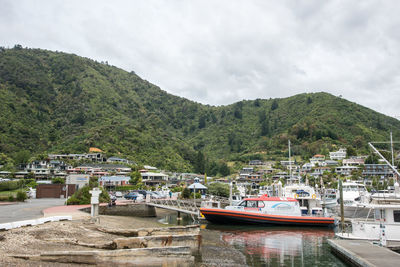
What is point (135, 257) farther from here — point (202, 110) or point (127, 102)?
point (202, 110)

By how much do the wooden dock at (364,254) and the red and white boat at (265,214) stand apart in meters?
10.3

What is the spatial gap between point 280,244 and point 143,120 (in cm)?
11955

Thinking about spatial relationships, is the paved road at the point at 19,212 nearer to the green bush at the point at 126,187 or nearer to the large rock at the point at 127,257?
the large rock at the point at 127,257

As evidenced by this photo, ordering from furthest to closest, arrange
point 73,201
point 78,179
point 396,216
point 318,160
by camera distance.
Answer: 1. point 318,160
2. point 78,179
3. point 73,201
4. point 396,216

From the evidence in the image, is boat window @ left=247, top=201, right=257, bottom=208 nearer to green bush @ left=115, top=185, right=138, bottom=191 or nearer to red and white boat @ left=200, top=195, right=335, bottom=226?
red and white boat @ left=200, top=195, right=335, bottom=226

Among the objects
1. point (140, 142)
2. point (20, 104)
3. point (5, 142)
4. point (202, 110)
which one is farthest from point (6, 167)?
point (202, 110)


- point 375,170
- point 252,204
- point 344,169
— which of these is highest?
point 344,169

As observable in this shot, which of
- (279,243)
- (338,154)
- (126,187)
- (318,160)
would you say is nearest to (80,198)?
(279,243)

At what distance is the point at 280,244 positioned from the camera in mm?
20266

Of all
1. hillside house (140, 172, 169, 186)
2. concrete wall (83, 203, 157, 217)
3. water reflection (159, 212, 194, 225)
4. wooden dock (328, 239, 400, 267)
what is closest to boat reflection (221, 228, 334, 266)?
wooden dock (328, 239, 400, 267)

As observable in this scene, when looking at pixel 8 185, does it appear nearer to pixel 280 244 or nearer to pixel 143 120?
pixel 280 244

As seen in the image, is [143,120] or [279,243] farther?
[143,120]

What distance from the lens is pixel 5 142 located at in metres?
89.4

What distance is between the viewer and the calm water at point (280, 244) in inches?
623
